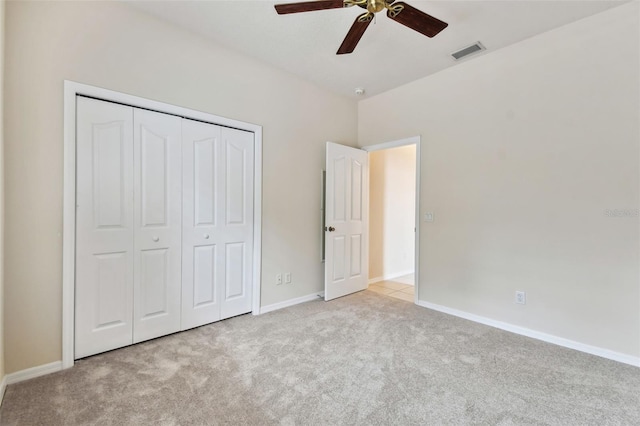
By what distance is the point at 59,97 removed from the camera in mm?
2049

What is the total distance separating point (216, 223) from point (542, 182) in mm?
3094

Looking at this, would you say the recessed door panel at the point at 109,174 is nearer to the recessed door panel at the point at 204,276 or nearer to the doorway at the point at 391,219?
the recessed door panel at the point at 204,276

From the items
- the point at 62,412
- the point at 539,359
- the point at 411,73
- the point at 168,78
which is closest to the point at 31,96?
the point at 168,78

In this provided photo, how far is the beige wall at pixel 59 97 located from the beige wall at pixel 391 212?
6.33ft

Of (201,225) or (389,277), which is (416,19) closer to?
(201,225)

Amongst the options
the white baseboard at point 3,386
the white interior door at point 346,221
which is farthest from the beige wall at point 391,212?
the white baseboard at point 3,386

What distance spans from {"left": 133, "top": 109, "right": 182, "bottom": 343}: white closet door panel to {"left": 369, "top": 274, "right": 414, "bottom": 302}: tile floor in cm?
267

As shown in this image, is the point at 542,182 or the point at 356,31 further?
the point at 542,182

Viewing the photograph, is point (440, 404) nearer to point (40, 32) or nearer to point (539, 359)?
point (539, 359)

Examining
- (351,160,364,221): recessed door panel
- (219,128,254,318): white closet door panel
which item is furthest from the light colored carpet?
(351,160,364,221): recessed door panel

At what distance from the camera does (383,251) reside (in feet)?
15.9

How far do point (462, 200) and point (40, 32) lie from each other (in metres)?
3.84

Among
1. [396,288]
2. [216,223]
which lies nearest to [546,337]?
[396,288]

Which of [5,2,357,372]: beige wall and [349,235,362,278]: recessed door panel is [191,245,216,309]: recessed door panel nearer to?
[5,2,357,372]: beige wall
